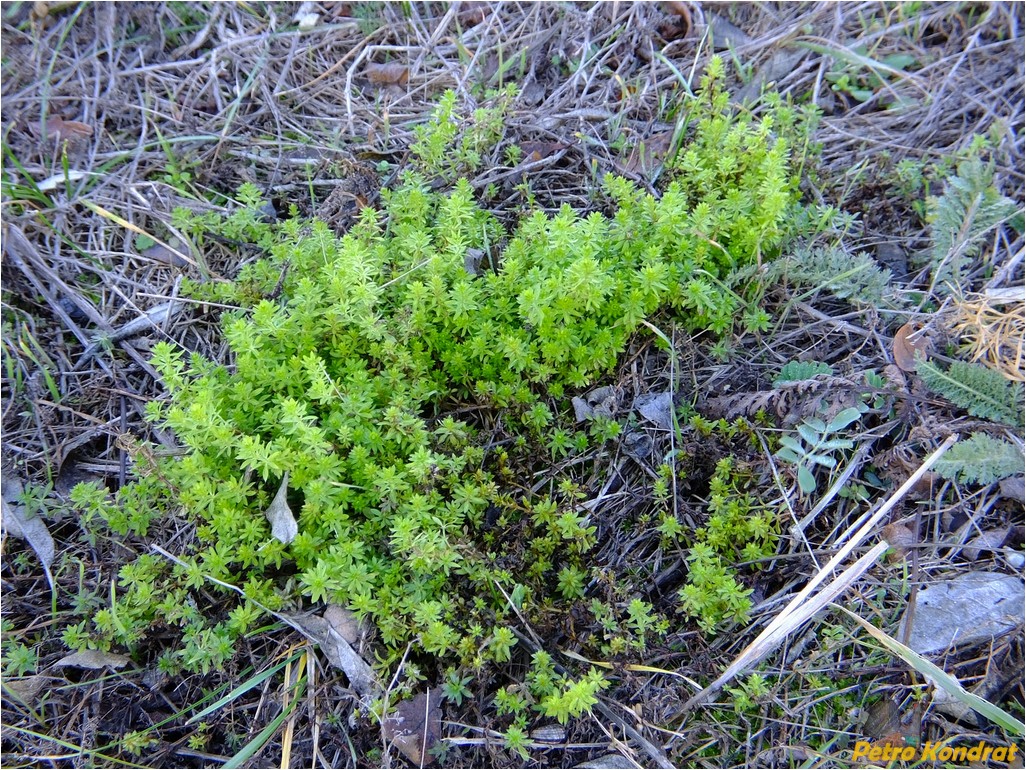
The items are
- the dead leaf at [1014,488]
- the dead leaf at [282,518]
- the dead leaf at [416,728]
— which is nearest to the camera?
the dead leaf at [416,728]

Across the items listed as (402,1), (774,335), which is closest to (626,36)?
(402,1)

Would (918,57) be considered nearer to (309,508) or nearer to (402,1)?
(402,1)

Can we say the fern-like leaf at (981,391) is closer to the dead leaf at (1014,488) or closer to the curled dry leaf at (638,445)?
the dead leaf at (1014,488)

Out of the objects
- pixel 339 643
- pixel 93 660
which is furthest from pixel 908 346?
pixel 93 660

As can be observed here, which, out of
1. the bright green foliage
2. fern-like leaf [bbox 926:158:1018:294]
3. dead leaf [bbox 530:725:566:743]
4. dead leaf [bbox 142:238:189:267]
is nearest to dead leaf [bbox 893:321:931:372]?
fern-like leaf [bbox 926:158:1018:294]

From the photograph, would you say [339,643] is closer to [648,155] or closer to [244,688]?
[244,688]

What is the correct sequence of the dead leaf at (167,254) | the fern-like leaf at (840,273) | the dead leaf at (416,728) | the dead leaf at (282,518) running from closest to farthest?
1. the dead leaf at (416,728)
2. the dead leaf at (282,518)
3. the fern-like leaf at (840,273)
4. the dead leaf at (167,254)

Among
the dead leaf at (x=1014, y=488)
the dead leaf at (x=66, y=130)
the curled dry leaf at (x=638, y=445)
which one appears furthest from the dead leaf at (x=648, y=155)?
the dead leaf at (x=66, y=130)
